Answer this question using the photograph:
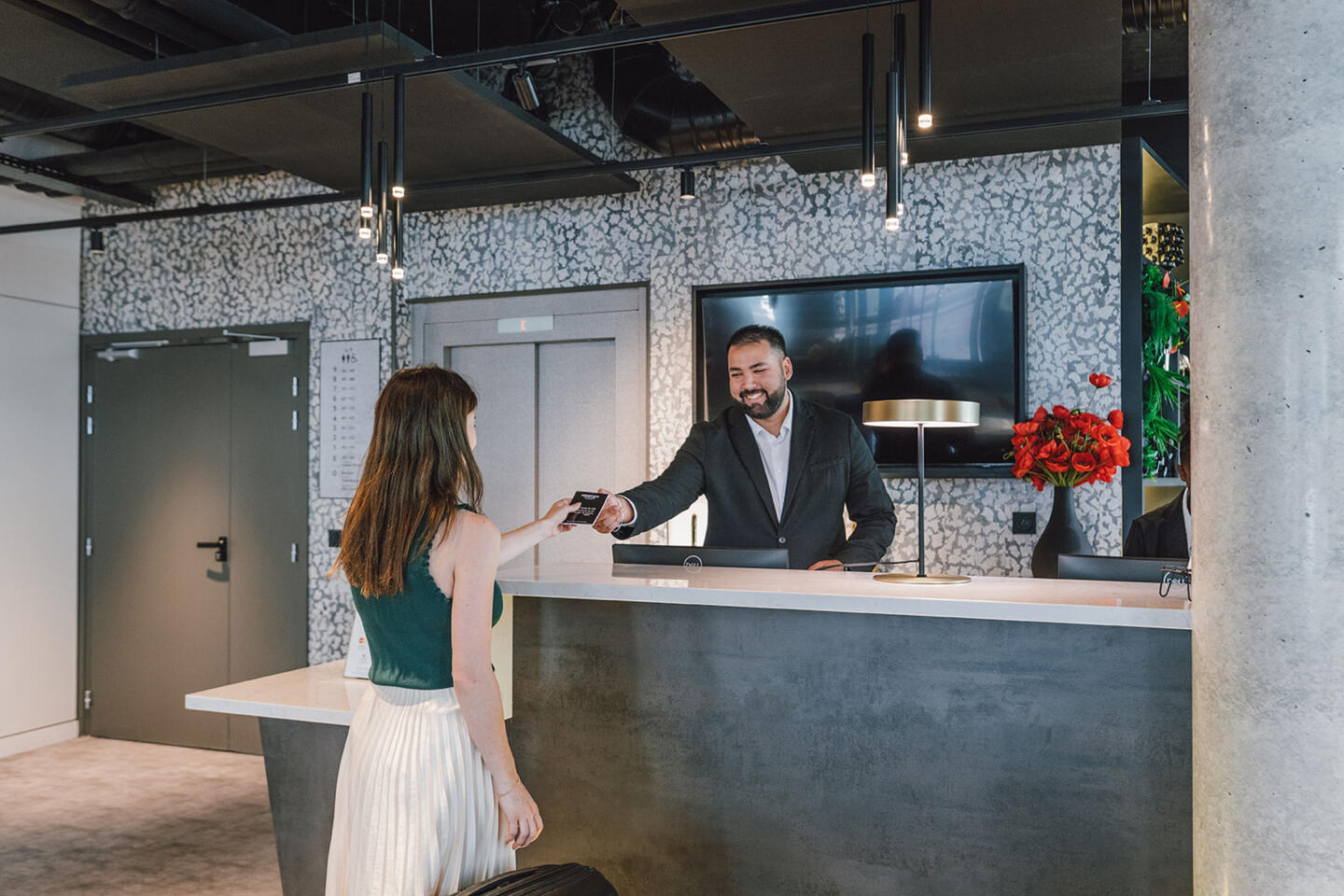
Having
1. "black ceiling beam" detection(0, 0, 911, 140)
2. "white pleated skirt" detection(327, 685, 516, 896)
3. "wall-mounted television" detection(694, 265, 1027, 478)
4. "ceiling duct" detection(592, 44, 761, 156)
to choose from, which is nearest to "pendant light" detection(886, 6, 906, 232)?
"black ceiling beam" detection(0, 0, 911, 140)

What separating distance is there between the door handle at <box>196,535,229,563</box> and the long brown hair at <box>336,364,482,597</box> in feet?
14.9

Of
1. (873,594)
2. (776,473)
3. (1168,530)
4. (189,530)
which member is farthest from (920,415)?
(189,530)

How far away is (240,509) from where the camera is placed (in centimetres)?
641

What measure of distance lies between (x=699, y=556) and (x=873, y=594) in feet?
2.76

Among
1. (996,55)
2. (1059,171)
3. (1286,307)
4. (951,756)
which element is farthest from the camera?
(1059,171)

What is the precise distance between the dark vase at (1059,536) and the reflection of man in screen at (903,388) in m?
0.55

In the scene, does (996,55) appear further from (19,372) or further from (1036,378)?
(19,372)

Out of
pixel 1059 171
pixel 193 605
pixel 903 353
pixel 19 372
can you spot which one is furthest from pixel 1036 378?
pixel 19 372

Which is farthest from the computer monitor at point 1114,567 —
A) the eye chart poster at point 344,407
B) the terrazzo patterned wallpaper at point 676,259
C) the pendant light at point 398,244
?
the eye chart poster at point 344,407

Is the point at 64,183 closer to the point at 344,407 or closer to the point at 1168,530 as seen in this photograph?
the point at 344,407

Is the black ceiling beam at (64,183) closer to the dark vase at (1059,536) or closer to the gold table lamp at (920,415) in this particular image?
the gold table lamp at (920,415)

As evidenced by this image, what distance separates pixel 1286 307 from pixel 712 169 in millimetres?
3760

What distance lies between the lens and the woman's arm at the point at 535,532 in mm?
2654

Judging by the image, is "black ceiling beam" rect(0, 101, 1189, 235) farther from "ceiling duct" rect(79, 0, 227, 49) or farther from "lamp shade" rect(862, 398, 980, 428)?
"lamp shade" rect(862, 398, 980, 428)
